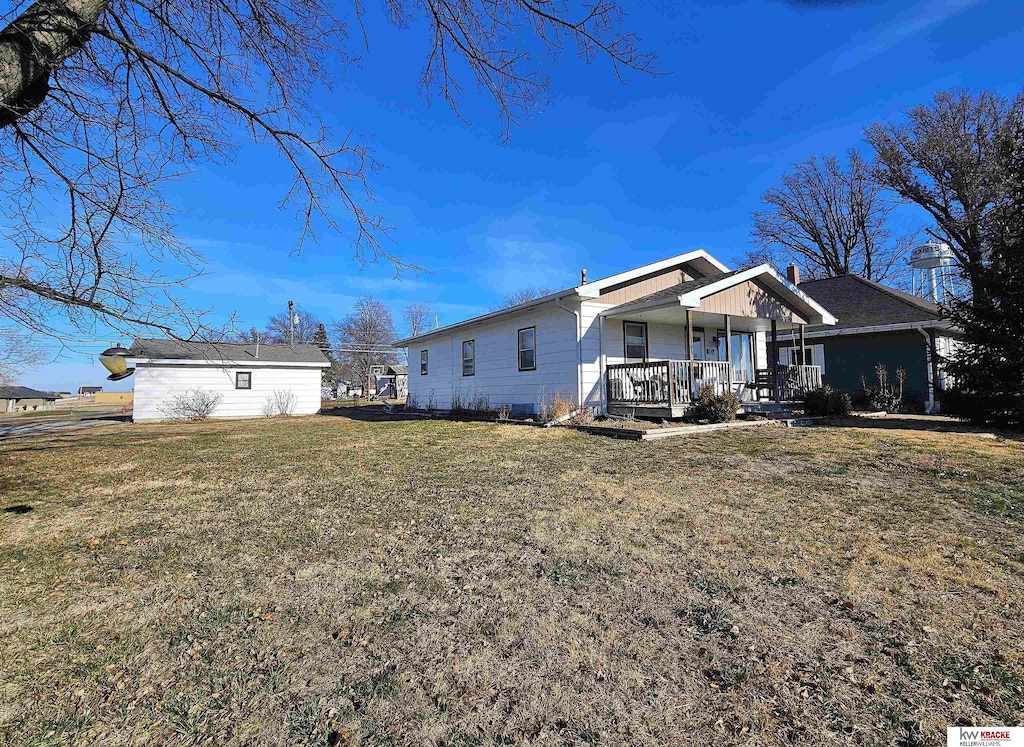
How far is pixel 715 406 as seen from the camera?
1021 centimetres

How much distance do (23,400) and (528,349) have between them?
54.0 meters

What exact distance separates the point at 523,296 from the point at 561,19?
45072mm

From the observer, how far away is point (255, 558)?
131 inches

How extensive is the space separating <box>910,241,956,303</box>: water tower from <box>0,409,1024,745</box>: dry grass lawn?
23664mm

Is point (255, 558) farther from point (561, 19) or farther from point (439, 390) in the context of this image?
point (439, 390)

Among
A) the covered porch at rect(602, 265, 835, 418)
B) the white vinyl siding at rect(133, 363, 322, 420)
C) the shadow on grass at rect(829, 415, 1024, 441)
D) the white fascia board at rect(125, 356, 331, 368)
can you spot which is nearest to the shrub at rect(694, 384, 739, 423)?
the covered porch at rect(602, 265, 835, 418)

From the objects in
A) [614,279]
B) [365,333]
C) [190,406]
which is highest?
[365,333]

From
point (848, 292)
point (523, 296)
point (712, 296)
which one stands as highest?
point (523, 296)

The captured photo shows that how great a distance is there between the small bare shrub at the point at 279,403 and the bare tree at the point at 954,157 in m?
29.5

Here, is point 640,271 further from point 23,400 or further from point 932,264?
point 23,400

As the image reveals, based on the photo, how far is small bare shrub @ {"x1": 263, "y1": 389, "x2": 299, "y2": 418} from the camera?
69.3ft

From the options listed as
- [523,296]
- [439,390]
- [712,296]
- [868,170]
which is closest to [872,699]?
[712,296]

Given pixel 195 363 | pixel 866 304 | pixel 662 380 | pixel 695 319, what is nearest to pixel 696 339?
pixel 695 319

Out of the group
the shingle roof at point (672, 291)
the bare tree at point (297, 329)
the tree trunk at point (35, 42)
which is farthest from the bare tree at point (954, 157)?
the bare tree at point (297, 329)
